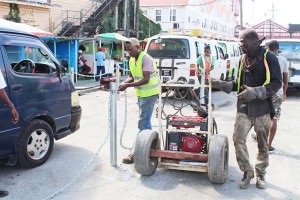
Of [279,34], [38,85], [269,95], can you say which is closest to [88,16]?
[38,85]

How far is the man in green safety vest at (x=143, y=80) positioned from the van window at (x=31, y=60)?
1.26 m

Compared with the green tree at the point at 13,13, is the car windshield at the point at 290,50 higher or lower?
lower

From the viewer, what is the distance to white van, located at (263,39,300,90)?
12.8 m

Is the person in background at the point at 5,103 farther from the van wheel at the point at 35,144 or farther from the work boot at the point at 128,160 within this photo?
the work boot at the point at 128,160

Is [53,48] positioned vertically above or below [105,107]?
above

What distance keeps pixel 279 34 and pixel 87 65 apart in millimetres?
48207

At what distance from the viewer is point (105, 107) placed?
1062 centimetres

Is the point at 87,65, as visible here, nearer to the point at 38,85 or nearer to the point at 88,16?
the point at 88,16

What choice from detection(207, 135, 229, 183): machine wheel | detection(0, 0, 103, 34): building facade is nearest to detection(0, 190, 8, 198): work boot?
detection(207, 135, 229, 183): machine wheel

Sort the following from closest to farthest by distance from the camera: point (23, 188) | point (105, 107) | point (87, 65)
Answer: point (23, 188), point (105, 107), point (87, 65)

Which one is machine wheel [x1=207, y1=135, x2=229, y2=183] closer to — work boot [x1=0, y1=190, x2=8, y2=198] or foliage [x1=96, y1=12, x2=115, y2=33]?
work boot [x1=0, y1=190, x2=8, y2=198]

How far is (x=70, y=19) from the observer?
861 inches

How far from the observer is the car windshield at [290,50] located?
13.3 meters

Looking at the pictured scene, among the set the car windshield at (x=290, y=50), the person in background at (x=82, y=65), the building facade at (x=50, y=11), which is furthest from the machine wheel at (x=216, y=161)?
the building facade at (x=50, y=11)
